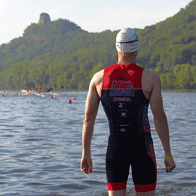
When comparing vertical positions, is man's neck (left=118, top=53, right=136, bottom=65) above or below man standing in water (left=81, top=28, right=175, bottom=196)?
above

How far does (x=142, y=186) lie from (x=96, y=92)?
1.16m

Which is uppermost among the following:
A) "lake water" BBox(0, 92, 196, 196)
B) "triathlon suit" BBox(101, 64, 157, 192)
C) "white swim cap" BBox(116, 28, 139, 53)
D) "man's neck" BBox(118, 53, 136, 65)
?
"white swim cap" BBox(116, 28, 139, 53)

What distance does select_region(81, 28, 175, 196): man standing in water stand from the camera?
14.6 feet

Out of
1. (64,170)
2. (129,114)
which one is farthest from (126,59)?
(64,170)

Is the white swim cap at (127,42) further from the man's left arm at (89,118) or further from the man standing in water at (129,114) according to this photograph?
the man's left arm at (89,118)

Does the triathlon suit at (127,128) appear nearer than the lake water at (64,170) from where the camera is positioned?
Yes

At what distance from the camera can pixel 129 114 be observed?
4500mm

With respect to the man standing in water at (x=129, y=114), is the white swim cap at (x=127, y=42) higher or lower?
higher

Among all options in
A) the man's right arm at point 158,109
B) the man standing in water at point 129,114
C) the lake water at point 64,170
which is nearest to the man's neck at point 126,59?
the man standing in water at point 129,114

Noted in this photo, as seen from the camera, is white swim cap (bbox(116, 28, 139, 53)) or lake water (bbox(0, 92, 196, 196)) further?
lake water (bbox(0, 92, 196, 196))

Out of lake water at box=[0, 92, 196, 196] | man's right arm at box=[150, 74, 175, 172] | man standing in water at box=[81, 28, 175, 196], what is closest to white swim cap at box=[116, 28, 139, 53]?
man standing in water at box=[81, 28, 175, 196]

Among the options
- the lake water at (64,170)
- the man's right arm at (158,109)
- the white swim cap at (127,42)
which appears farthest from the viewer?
the lake water at (64,170)

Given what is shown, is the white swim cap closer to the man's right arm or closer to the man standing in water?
the man standing in water

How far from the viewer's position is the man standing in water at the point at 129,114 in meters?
4.46
